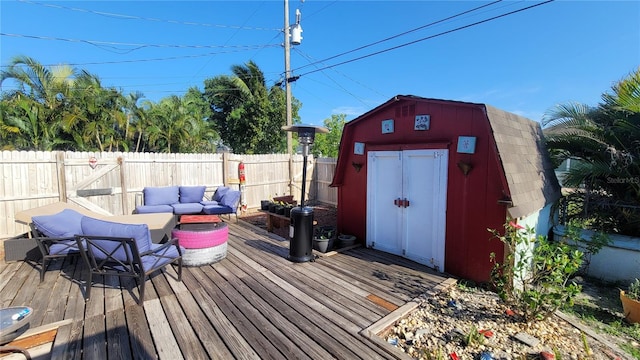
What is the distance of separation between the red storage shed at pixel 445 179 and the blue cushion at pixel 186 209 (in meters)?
4.22

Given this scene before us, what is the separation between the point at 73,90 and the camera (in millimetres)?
10125

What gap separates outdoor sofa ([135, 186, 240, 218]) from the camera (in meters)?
6.88

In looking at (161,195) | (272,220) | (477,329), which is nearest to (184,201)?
(161,195)

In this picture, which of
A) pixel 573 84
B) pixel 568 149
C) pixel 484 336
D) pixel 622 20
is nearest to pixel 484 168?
pixel 484 336

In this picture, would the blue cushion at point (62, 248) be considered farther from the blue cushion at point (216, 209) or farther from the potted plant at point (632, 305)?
the potted plant at point (632, 305)

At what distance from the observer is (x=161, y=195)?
285 inches

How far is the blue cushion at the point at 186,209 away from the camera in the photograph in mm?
6868

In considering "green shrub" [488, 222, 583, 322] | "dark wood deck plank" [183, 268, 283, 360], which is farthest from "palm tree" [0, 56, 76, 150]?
"green shrub" [488, 222, 583, 322]

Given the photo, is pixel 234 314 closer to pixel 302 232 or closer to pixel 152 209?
→ pixel 302 232

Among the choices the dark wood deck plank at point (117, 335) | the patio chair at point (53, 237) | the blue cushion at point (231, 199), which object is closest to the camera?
the dark wood deck plank at point (117, 335)

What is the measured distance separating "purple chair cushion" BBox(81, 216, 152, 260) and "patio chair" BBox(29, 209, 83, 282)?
0.58m

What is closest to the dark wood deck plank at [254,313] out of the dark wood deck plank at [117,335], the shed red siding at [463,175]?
the dark wood deck plank at [117,335]

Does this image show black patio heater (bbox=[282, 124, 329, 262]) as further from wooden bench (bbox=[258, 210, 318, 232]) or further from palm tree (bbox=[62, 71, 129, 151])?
palm tree (bbox=[62, 71, 129, 151])

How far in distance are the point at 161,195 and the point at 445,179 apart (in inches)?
273
